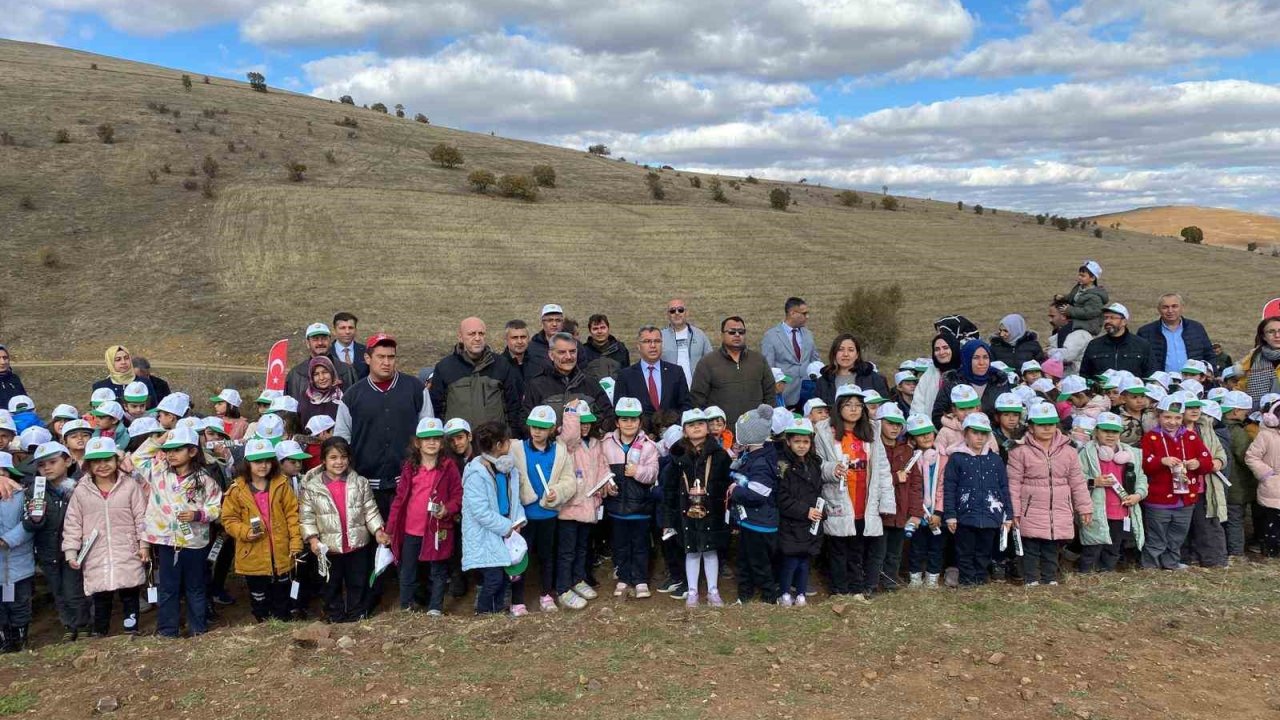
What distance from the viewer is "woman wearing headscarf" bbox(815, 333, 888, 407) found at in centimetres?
752

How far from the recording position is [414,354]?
22141 mm

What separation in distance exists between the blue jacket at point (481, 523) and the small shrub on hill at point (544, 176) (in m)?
40.2

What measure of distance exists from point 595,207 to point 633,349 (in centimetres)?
1998

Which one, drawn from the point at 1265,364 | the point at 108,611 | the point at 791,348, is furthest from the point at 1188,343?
the point at 108,611

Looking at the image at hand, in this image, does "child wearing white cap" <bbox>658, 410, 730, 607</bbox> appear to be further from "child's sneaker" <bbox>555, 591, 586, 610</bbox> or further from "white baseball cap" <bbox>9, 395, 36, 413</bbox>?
"white baseball cap" <bbox>9, 395, 36, 413</bbox>

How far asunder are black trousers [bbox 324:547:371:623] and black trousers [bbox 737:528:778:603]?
9.97ft

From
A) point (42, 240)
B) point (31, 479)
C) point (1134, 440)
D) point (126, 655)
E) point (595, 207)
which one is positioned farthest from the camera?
point (595, 207)

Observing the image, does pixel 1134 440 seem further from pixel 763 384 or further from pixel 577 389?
pixel 577 389

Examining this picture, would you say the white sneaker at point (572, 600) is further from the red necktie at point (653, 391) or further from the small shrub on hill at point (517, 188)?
the small shrub on hill at point (517, 188)

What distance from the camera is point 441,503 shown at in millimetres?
6125

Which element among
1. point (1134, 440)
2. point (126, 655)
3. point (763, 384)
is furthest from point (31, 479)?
point (1134, 440)

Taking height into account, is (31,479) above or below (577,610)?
→ above

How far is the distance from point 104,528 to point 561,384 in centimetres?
374

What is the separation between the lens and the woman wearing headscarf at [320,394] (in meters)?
7.09
